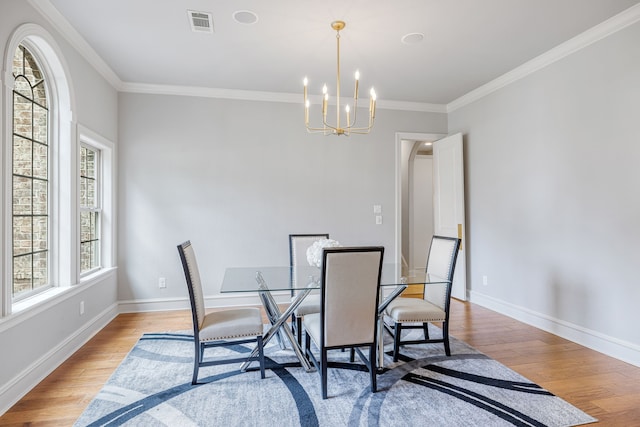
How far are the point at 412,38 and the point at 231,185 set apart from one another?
105 inches

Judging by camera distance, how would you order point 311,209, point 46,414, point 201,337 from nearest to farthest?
point 46,414 < point 201,337 < point 311,209

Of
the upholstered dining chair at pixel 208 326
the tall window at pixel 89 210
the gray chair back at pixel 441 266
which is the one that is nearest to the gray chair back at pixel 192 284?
the upholstered dining chair at pixel 208 326

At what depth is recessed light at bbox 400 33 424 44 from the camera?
3.10m

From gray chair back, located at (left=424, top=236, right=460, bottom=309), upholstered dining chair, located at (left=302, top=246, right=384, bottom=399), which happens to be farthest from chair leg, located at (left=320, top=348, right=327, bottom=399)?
gray chair back, located at (left=424, top=236, right=460, bottom=309)

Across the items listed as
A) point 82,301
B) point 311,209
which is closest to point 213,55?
point 311,209

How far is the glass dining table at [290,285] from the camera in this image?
8.43 feet

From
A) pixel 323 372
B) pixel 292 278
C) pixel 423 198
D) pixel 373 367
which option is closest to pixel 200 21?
pixel 292 278

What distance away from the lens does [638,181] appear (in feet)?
9.11

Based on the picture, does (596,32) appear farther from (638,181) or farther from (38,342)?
(38,342)

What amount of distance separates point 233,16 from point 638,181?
3.39 metres

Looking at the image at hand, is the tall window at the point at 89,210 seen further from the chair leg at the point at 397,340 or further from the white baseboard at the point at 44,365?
the chair leg at the point at 397,340

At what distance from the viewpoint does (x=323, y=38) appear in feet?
10.4

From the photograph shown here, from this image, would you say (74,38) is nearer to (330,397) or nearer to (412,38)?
(412,38)

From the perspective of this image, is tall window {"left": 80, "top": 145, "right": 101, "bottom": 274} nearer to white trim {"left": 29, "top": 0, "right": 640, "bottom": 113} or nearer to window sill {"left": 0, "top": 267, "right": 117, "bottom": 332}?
window sill {"left": 0, "top": 267, "right": 117, "bottom": 332}
